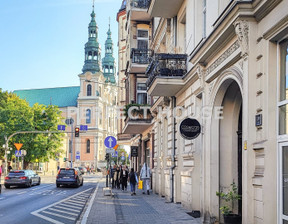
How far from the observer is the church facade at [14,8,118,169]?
10112cm

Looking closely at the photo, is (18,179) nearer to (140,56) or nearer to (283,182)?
(140,56)

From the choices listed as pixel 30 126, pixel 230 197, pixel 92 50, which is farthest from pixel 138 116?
pixel 92 50

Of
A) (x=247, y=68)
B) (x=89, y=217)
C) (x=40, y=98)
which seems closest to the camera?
(x=247, y=68)

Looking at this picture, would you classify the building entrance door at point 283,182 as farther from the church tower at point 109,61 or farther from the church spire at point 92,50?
the church tower at point 109,61

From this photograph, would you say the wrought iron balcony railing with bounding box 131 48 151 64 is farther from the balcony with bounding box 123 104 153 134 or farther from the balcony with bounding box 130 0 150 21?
the balcony with bounding box 130 0 150 21

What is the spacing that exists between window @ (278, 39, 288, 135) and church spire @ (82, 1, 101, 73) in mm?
91665

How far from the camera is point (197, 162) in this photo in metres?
14.5

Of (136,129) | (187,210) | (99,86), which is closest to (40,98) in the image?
(99,86)

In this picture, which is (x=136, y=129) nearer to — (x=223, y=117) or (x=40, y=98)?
(x=223, y=117)

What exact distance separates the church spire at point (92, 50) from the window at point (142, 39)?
220 feet

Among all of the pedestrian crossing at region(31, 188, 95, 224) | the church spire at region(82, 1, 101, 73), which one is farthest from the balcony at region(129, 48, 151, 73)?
the church spire at region(82, 1, 101, 73)

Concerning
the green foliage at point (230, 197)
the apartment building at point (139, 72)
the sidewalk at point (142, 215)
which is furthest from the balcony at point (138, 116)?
the green foliage at point (230, 197)

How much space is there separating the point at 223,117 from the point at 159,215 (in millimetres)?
4033

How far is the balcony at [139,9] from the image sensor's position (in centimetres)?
2869
